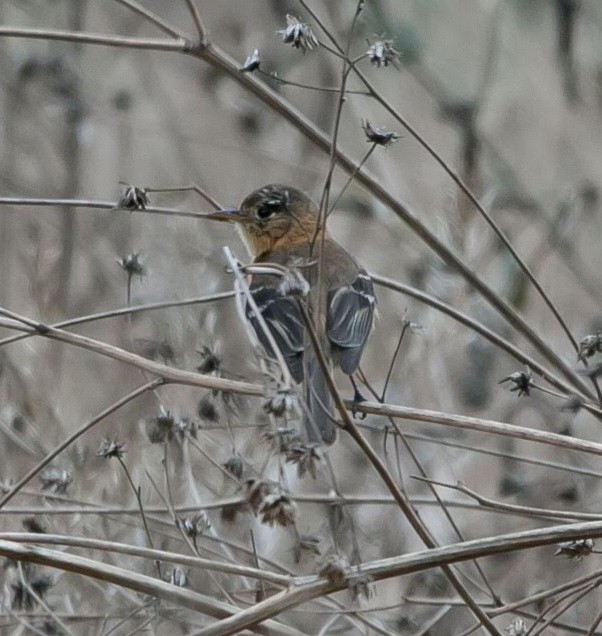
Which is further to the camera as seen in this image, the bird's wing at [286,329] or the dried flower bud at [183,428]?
the bird's wing at [286,329]

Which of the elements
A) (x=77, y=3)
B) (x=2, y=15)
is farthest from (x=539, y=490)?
(x=2, y=15)

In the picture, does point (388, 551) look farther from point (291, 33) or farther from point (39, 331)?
point (291, 33)

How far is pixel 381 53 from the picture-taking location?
318 centimetres

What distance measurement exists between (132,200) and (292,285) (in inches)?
33.6

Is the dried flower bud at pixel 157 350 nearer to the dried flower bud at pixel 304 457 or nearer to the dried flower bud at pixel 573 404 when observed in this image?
the dried flower bud at pixel 573 404

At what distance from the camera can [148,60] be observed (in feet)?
28.7

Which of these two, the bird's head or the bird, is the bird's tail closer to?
the bird

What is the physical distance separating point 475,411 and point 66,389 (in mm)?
2468

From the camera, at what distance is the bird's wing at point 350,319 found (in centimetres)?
482

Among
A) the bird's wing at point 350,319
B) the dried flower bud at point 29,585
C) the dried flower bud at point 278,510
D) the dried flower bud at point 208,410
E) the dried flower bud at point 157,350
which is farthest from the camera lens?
the bird's wing at point 350,319

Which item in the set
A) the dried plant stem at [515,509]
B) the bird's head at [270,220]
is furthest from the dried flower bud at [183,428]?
the bird's head at [270,220]

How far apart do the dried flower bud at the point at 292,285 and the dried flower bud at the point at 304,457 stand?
332mm

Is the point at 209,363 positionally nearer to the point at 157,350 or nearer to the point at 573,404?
the point at 157,350

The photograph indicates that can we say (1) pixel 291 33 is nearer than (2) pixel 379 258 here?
Yes
